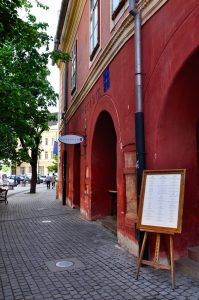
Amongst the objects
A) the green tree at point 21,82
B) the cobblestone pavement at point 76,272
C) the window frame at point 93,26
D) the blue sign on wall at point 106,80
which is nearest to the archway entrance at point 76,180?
the green tree at point 21,82

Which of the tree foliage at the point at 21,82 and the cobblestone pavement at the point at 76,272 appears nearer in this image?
the cobblestone pavement at the point at 76,272

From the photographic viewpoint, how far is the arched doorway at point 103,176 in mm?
10109

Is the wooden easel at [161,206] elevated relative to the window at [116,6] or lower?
lower

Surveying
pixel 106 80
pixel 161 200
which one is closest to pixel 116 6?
pixel 106 80

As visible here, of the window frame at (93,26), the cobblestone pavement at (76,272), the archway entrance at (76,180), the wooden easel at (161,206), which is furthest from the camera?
the archway entrance at (76,180)

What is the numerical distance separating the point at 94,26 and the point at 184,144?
6117 millimetres

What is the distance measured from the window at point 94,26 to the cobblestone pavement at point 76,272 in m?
5.38

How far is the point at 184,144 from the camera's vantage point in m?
5.45

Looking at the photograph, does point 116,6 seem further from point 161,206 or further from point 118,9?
point 161,206

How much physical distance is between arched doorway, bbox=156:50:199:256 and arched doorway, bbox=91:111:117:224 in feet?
15.2

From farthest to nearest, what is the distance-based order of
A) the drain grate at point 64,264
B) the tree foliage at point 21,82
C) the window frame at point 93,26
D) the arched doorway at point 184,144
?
1. the tree foliage at point 21,82
2. the window frame at point 93,26
3. the drain grate at point 64,264
4. the arched doorway at point 184,144

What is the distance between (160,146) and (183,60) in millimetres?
1405

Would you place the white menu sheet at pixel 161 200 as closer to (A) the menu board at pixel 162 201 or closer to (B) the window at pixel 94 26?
(A) the menu board at pixel 162 201

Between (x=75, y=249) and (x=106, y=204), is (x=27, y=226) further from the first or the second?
(x=75, y=249)
